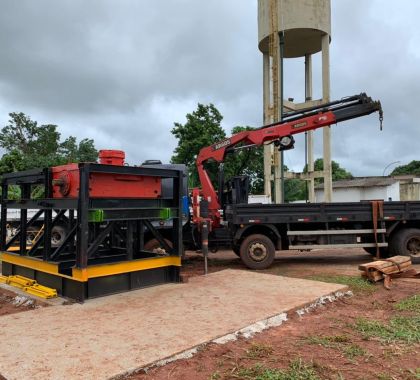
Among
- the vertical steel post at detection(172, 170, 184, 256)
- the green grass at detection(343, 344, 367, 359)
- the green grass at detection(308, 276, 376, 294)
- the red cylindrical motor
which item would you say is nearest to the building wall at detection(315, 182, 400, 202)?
the green grass at detection(308, 276, 376, 294)

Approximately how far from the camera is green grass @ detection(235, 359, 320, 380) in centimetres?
365

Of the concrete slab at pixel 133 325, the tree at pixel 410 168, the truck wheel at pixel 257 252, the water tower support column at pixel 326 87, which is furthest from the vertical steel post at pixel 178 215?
the tree at pixel 410 168

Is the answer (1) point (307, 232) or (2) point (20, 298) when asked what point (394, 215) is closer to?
(1) point (307, 232)

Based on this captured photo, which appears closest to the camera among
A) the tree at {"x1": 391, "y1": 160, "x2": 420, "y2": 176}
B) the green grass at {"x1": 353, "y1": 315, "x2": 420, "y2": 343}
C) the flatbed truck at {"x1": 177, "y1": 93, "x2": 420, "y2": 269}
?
the green grass at {"x1": 353, "y1": 315, "x2": 420, "y2": 343}

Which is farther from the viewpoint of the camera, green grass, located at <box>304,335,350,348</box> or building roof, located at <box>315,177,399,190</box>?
building roof, located at <box>315,177,399,190</box>

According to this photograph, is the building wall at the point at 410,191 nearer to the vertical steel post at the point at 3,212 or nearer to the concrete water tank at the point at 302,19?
the concrete water tank at the point at 302,19

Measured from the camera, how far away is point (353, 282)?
7836 millimetres

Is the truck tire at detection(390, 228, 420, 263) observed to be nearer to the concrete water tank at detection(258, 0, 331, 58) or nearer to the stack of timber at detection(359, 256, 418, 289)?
the stack of timber at detection(359, 256, 418, 289)

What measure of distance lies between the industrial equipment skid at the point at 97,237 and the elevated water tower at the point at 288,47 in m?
15.3

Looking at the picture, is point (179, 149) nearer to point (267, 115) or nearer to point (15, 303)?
point (267, 115)

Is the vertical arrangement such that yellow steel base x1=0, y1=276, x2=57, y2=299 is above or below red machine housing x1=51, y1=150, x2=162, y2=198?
below

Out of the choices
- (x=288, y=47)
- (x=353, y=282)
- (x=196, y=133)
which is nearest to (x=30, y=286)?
(x=353, y=282)

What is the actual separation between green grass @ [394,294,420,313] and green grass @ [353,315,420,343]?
1.38ft

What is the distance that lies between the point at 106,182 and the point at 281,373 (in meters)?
3.98
